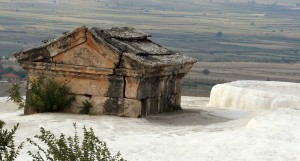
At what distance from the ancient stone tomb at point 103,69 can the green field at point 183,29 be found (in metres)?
79.1

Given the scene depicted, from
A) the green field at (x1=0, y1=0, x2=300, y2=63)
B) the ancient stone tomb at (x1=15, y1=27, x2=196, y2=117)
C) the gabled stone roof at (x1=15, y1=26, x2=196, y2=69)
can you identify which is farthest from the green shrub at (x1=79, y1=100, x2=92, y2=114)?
the green field at (x1=0, y1=0, x2=300, y2=63)

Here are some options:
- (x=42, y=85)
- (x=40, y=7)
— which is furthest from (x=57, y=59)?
(x=40, y=7)

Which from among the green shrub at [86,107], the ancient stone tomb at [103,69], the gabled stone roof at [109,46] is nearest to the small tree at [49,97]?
the ancient stone tomb at [103,69]

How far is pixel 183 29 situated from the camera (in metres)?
149

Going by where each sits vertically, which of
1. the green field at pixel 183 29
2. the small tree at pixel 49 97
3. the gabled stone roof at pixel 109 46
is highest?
the green field at pixel 183 29

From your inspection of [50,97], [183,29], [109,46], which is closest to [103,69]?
[109,46]

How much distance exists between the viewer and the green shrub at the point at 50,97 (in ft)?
60.1

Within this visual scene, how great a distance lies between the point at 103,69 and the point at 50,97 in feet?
3.73

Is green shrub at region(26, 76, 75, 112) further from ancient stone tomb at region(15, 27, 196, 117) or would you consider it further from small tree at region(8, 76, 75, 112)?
ancient stone tomb at region(15, 27, 196, 117)

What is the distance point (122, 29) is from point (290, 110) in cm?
481

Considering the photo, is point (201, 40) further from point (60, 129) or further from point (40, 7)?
point (60, 129)

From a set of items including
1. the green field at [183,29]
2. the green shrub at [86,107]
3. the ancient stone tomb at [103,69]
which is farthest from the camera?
the green field at [183,29]

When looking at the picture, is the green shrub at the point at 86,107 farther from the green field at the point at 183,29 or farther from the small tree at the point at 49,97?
the green field at the point at 183,29

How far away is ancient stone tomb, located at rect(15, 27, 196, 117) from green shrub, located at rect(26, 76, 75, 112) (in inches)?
5.4
